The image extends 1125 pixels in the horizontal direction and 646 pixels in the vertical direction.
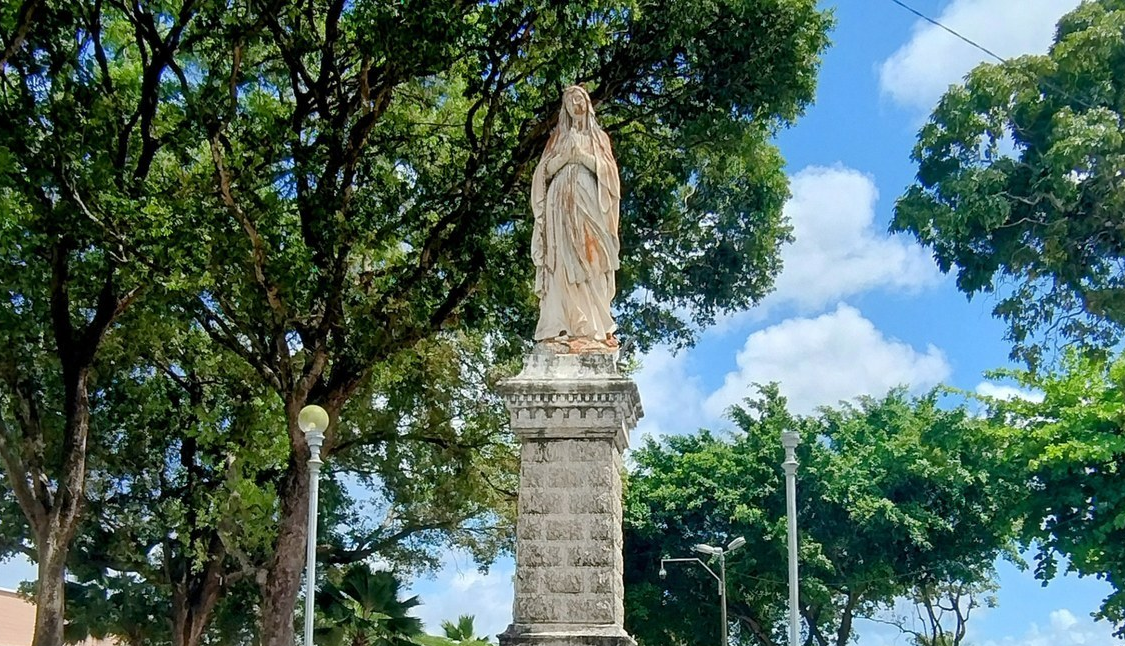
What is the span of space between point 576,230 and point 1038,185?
43.0 feet

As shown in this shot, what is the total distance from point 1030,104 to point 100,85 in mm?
14838

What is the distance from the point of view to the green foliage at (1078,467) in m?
19.9

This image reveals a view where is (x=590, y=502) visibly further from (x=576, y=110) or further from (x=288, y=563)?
(x=288, y=563)

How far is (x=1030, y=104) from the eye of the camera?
20938mm

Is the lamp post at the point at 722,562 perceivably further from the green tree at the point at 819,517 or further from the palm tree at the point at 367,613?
the palm tree at the point at 367,613

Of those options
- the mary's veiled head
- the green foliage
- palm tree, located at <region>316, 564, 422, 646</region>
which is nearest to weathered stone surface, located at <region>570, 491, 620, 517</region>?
the mary's veiled head

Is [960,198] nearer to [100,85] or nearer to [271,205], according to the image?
[271,205]

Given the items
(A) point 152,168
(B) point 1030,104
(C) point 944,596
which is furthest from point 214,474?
(C) point 944,596

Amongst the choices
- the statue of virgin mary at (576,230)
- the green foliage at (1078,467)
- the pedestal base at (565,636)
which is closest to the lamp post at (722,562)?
the green foliage at (1078,467)

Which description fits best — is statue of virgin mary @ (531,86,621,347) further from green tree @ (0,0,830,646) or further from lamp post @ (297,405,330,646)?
green tree @ (0,0,830,646)

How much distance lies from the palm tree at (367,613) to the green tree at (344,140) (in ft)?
11.0

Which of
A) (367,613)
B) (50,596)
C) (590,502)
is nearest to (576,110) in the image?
(590,502)

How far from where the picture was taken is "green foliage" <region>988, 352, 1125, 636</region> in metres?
19.9

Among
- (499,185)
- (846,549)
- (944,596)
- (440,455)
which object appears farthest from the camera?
(944,596)
